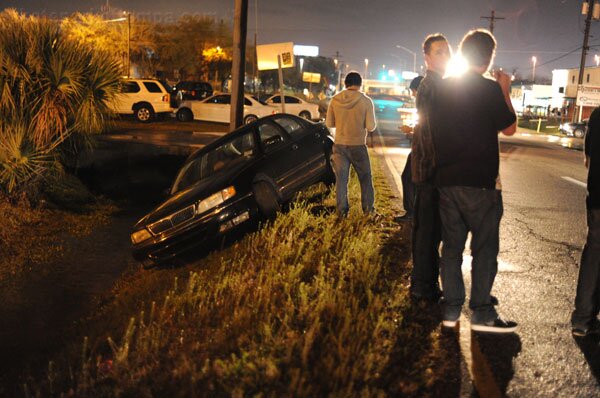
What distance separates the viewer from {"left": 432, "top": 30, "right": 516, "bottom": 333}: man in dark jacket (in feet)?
13.7

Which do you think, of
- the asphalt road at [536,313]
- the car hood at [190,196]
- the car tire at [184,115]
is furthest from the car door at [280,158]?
the car tire at [184,115]

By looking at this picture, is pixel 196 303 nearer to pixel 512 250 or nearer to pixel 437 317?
pixel 437 317

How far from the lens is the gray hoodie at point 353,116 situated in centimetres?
730

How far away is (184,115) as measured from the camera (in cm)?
2911

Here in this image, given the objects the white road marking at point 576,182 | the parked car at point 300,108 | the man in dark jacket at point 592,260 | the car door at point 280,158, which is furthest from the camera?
the parked car at point 300,108

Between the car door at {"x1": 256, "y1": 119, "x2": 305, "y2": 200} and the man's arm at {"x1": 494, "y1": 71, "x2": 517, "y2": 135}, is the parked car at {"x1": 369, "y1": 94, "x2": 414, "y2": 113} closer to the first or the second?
the car door at {"x1": 256, "y1": 119, "x2": 305, "y2": 200}

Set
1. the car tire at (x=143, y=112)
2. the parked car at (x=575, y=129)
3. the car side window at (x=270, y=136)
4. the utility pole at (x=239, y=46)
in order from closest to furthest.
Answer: the car side window at (x=270, y=136), the utility pole at (x=239, y=46), the car tire at (x=143, y=112), the parked car at (x=575, y=129)

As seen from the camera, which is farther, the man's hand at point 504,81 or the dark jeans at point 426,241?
the dark jeans at point 426,241

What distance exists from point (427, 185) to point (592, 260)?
127cm

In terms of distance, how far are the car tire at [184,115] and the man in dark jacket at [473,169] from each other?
25525 millimetres

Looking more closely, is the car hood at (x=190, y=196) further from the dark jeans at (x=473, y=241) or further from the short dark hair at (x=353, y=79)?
the dark jeans at (x=473, y=241)

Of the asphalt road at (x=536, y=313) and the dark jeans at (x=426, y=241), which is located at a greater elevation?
the dark jeans at (x=426, y=241)

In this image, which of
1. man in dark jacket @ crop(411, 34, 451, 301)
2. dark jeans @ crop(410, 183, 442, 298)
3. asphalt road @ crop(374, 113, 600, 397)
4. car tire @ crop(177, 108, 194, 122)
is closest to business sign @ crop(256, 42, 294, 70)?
asphalt road @ crop(374, 113, 600, 397)

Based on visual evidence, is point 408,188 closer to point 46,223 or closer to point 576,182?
point 46,223
